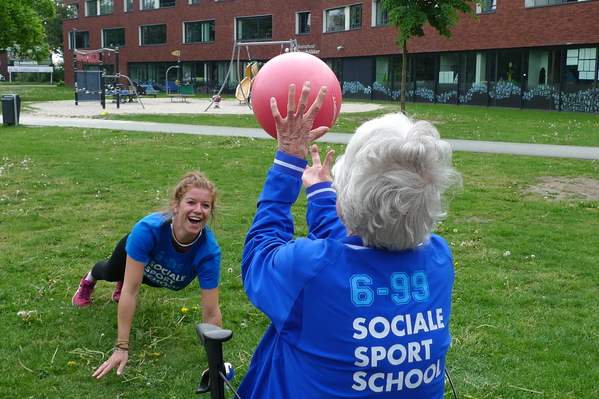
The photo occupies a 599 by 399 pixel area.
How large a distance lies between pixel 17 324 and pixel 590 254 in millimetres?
5217

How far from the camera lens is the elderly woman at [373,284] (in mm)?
1854

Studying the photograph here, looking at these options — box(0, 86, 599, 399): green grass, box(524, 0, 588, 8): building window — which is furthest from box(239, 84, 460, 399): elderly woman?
box(524, 0, 588, 8): building window

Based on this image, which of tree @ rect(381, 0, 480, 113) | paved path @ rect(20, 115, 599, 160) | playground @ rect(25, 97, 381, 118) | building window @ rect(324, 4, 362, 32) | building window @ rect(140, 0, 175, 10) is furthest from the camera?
building window @ rect(140, 0, 175, 10)

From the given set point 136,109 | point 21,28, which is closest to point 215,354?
point 136,109

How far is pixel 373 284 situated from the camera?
1879 mm

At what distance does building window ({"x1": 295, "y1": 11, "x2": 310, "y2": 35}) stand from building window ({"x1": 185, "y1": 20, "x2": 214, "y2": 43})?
8598mm

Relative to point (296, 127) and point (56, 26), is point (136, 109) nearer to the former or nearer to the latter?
point (296, 127)

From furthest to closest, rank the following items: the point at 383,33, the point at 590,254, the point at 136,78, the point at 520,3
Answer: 1. the point at 136,78
2. the point at 383,33
3. the point at 520,3
4. the point at 590,254

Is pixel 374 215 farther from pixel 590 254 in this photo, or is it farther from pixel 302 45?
pixel 302 45

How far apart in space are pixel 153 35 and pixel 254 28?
36.8 feet

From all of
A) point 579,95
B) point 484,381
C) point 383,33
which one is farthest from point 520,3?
point 484,381

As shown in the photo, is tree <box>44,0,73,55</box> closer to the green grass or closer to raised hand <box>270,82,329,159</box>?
the green grass

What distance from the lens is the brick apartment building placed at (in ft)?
91.7

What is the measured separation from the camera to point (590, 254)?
6.29m
